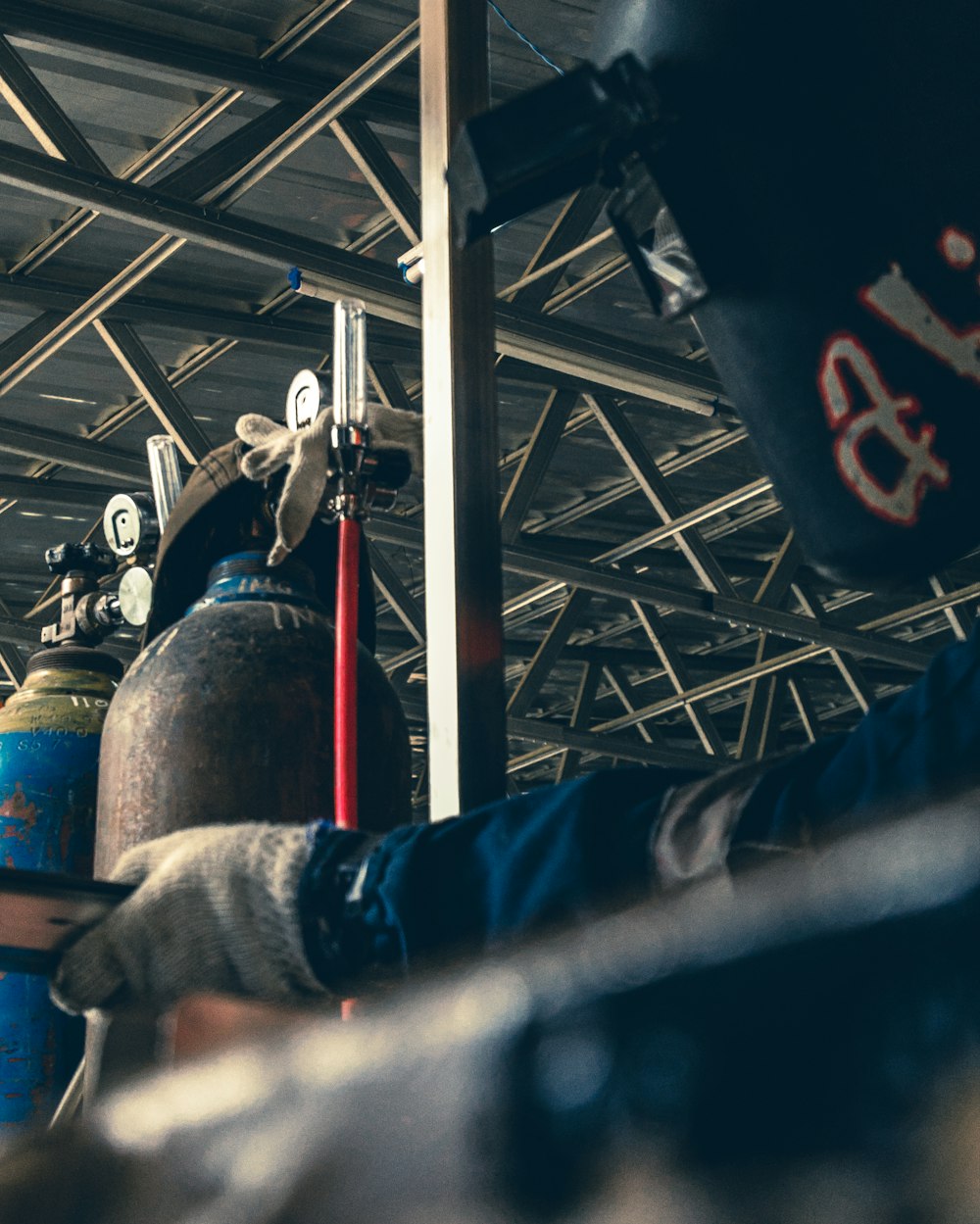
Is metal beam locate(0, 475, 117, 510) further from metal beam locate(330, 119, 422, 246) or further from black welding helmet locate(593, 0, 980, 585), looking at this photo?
black welding helmet locate(593, 0, 980, 585)

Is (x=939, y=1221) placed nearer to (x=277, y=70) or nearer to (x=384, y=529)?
(x=277, y=70)

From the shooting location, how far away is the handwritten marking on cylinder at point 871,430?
113cm

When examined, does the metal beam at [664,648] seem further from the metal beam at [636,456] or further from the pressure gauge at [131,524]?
the pressure gauge at [131,524]

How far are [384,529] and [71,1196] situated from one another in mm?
6977

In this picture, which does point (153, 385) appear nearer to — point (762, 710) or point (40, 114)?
point (40, 114)

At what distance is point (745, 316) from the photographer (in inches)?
46.0

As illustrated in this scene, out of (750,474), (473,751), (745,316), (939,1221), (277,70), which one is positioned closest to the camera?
(939,1221)

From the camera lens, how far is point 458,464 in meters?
1.62

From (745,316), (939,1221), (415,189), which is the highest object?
(415,189)

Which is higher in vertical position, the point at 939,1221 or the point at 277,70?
the point at 277,70

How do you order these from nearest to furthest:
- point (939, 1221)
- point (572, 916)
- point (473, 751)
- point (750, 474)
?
point (939, 1221) < point (572, 916) < point (473, 751) < point (750, 474)

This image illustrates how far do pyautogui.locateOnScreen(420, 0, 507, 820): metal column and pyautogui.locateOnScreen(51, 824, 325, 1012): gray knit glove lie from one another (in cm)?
47

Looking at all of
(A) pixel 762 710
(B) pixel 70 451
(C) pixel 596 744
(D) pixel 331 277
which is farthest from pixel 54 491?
(A) pixel 762 710

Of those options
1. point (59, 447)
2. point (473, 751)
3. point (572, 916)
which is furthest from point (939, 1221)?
point (59, 447)
